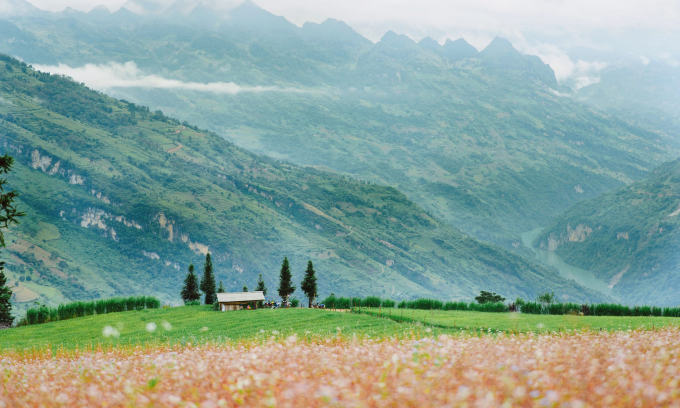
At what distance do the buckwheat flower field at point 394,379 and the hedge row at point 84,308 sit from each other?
2208 inches

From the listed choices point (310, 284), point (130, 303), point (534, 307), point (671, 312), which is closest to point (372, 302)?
point (534, 307)

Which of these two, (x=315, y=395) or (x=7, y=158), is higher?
(x=7, y=158)

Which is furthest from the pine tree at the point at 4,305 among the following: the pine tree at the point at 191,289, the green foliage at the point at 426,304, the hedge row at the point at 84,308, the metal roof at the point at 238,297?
the green foliage at the point at 426,304

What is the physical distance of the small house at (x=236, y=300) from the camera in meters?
64.1

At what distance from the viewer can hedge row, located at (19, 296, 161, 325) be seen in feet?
209

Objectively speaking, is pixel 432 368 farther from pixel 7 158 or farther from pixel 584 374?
pixel 7 158

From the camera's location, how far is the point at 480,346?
13.7 metres

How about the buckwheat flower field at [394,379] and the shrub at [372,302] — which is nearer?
the buckwheat flower field at [394,379]

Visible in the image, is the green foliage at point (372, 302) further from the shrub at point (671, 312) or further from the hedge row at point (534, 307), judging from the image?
the shrub at point (671, 312)

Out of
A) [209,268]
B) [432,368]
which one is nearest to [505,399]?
[432,368]

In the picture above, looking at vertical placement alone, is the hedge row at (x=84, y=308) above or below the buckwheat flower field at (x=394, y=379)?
below

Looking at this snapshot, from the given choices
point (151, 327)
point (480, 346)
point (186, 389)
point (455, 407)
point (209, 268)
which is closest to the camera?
point (455, 407)

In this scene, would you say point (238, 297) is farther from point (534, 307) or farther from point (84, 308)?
point (534, 307)

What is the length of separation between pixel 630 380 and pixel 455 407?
306 centimetres
